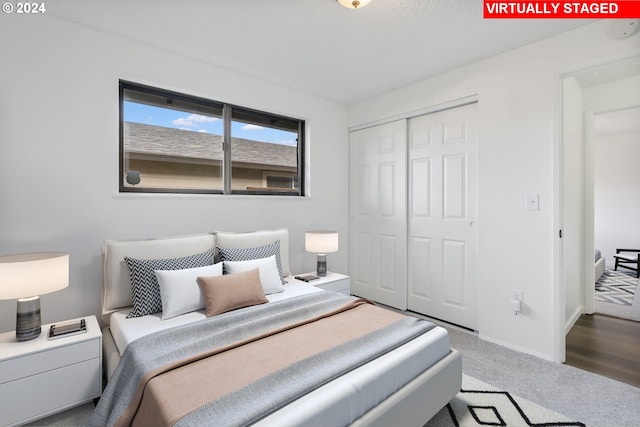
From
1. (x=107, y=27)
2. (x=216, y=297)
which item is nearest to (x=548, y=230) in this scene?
(x=216, y=297)

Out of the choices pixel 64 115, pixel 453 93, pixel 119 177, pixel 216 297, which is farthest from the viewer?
pixel 453 93

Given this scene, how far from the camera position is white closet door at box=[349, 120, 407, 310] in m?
3.46

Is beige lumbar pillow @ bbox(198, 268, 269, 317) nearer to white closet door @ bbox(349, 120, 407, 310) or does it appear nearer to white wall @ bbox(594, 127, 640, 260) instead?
white closet door @ bbox(349, 120, 407, 310)

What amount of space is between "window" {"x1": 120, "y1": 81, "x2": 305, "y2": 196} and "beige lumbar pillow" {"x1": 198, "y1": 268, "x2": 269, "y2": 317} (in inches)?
43.9

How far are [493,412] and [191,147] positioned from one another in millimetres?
3080

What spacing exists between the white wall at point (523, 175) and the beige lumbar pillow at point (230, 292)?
6.61ft

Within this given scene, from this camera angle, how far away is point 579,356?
2.41 metres

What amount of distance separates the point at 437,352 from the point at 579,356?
1611 millimetres

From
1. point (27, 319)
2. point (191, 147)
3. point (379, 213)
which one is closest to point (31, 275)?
point (27, 319)

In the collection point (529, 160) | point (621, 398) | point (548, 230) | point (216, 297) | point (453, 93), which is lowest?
point (621, 398)

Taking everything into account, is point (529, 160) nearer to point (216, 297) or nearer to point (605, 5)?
point (605, 5)

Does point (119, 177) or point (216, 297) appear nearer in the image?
point (216, 297)

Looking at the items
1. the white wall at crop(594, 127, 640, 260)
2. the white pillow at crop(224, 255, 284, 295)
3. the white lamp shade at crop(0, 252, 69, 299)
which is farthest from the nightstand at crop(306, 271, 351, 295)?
the white wall at crop(594, 127, 640, 260)

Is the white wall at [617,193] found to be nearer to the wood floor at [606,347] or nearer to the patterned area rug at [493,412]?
the wood floor at [606,347]
